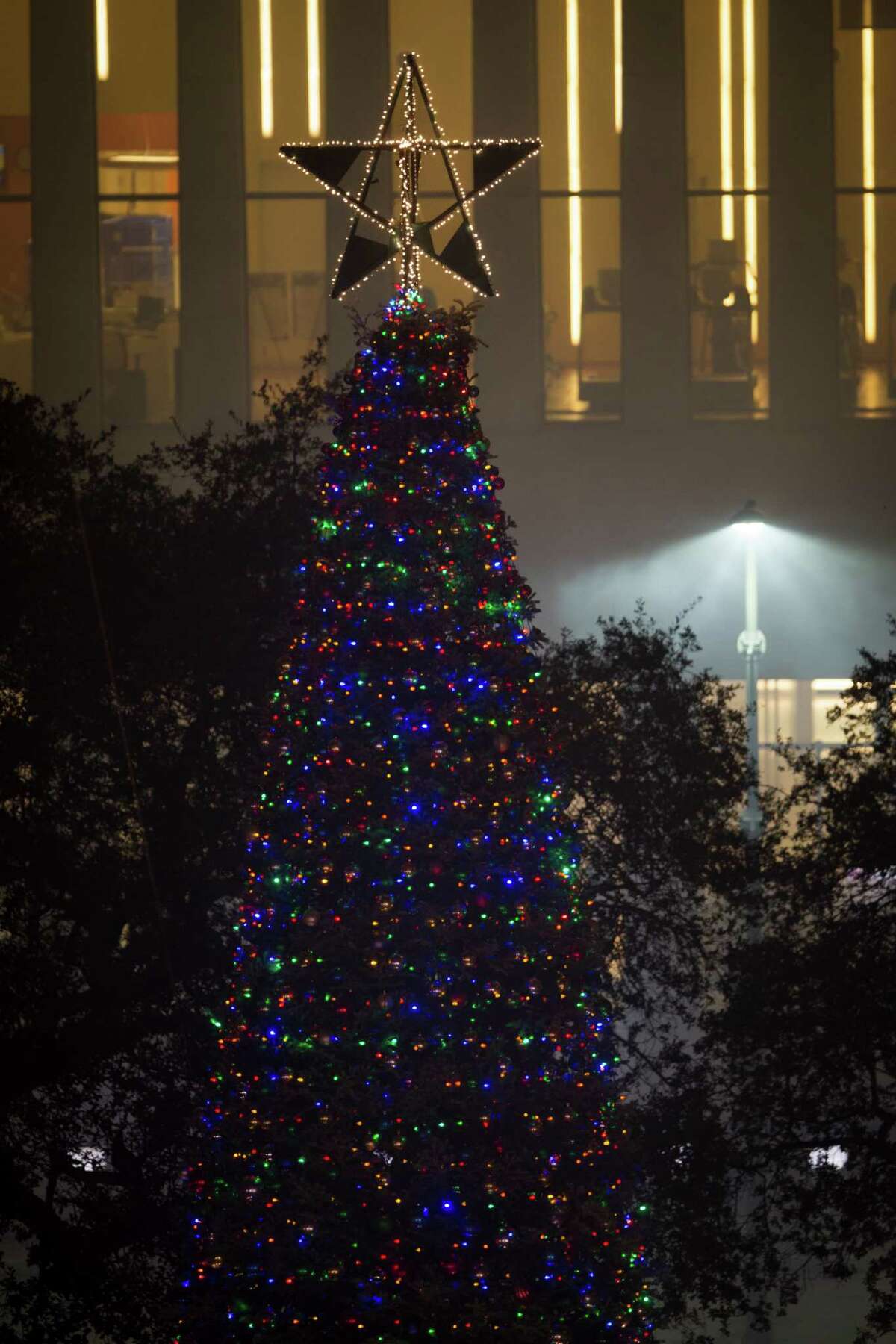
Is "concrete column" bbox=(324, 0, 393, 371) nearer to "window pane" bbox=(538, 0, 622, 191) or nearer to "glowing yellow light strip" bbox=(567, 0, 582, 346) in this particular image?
"window pane" bbox=(538, 0, 622, 191)

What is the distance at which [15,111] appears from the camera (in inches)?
1153

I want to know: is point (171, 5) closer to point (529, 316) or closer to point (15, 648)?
point (529, 316)

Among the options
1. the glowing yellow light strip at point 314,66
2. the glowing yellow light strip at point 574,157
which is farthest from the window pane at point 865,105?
the glowing yellow light strip at point 314,66

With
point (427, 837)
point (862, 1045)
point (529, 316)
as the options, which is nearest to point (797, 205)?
point (529, 316)

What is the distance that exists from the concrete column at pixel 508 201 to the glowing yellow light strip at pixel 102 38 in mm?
5348

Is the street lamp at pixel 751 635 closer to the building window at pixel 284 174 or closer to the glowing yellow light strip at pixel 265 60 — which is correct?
the building window at pixel 284 174

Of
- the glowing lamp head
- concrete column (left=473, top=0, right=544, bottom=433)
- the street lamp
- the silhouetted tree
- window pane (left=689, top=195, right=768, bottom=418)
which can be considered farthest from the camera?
Result: window pane (left=689, top=195, right=768, bottom=418)

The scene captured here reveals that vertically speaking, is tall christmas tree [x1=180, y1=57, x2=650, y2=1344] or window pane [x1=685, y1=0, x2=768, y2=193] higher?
window pane [x1=685, y1=0, x2=768, y2=193]

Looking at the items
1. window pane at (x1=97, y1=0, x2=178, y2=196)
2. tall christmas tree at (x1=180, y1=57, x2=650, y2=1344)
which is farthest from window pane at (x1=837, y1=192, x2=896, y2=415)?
tall christmas tree at (x1=180, y1=57, x2=650, y2=1344)

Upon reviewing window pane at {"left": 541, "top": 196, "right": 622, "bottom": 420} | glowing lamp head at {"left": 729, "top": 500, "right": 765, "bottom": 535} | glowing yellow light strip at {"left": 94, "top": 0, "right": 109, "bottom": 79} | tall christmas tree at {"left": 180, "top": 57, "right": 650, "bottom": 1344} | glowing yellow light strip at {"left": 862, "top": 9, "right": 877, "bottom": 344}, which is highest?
→ glowing yellow light strip at {"left": 94, "top": 0, "right": 109, "bottom": 79}

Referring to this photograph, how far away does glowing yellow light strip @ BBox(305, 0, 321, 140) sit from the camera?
29.1m

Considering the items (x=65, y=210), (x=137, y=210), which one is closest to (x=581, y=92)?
(x=137, y=210)

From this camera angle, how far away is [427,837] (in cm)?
989

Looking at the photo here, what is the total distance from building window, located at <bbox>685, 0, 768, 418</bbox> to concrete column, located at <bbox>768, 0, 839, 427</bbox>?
0.18m
